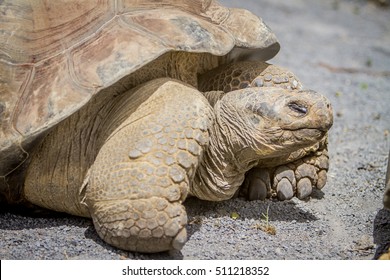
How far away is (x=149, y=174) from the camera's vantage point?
264 centimetres

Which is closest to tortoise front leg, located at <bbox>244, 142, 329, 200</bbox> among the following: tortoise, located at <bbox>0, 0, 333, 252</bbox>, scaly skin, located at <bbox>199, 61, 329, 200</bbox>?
scaly skin, located at <bbox>199, 61, 329, 200</bbox>

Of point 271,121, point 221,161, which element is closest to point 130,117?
point 221,161

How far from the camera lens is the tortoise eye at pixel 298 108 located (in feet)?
9.65

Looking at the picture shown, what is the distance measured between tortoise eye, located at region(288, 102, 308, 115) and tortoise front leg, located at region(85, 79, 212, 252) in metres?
0.41

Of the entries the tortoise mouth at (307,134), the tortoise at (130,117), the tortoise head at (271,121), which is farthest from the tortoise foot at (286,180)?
the tortoise mouth at (307,134)

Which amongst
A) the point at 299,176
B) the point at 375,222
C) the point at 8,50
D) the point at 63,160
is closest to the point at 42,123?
the point at 63,160

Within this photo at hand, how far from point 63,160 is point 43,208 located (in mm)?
371

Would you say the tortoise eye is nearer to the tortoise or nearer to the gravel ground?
the tortoise

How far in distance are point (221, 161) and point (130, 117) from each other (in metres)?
0.53

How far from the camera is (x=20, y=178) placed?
313 cm

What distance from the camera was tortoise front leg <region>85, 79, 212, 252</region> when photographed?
2.62 metres

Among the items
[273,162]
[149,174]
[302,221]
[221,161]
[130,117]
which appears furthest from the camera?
[273,162]

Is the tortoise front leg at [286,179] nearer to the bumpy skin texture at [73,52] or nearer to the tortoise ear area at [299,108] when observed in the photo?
the tortoise ear area at [299,108]

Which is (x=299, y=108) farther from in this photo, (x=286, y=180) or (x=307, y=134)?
(x=286, y=180)
